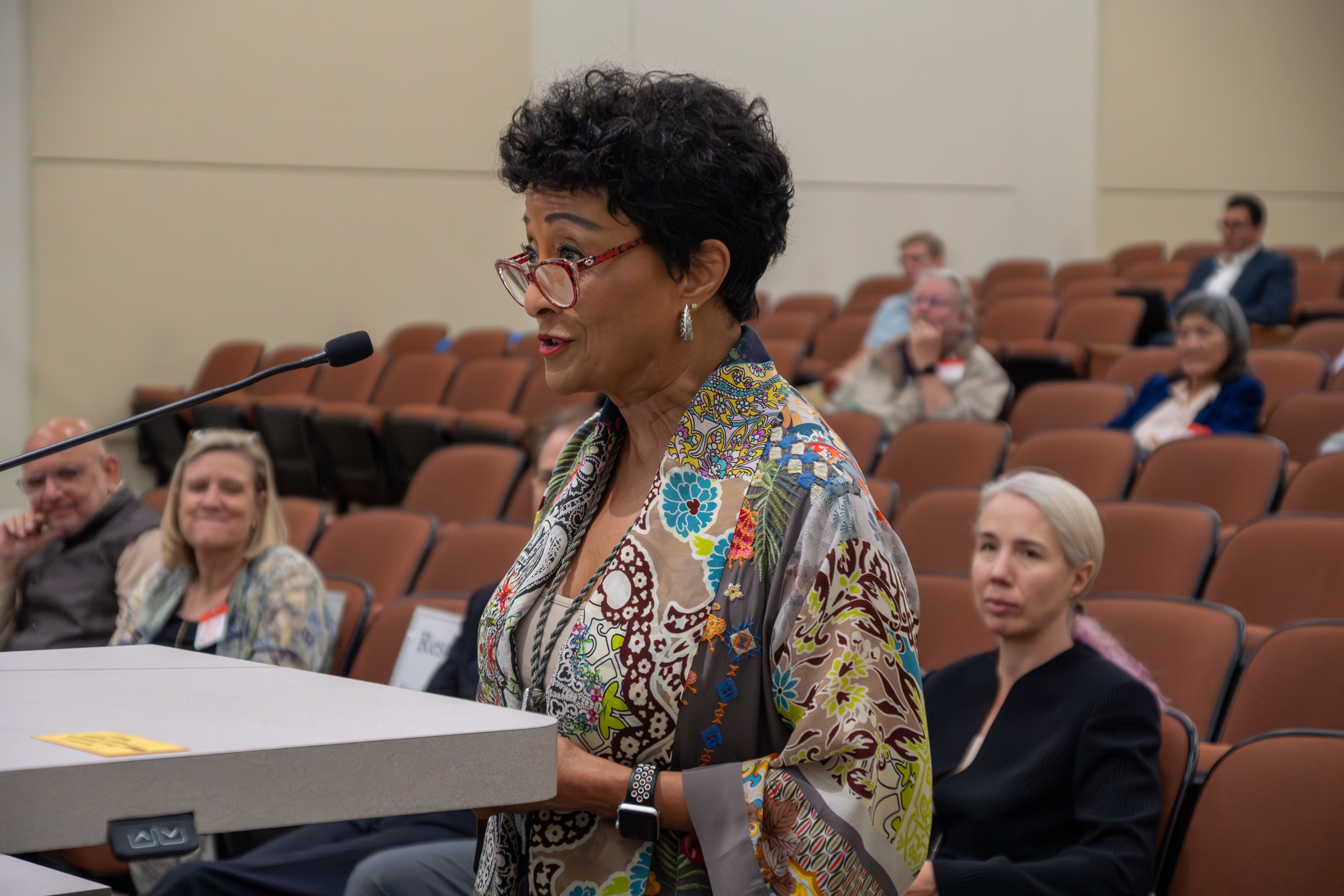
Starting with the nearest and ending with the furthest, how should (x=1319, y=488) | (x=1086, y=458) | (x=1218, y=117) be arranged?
(x=1319, y=488)
(x=1086, y=458)
(x=1218, y=117)

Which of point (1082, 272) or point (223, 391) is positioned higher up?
point (1082, 272)

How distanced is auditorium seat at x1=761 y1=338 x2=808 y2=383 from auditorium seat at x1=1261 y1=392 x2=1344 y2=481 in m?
2.13

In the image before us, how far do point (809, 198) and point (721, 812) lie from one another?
318 inches

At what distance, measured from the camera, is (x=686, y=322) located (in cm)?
107

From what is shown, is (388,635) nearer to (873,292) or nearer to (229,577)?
(229,577)

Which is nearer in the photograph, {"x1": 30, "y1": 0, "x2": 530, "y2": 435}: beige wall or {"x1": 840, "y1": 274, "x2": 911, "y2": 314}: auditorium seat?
{"x1": 30, "y1": 0, "x2": 530, "y2": 435}: beige wall

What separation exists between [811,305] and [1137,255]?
237cm

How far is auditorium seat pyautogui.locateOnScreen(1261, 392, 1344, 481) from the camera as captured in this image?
387 centimetres

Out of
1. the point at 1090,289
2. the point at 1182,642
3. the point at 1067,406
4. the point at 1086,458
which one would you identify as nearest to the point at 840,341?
the point at 1090,289

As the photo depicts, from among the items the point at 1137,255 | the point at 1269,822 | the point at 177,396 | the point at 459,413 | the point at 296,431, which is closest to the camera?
the point at 1269,822

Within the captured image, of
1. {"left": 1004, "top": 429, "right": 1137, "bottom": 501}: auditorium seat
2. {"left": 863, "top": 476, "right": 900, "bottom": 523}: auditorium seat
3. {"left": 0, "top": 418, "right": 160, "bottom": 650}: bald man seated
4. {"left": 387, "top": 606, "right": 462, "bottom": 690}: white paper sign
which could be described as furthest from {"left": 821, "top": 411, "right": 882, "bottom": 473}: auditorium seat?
{"left": 0, "top": 418, "right": 160, "bottom": 650}: bald man seated

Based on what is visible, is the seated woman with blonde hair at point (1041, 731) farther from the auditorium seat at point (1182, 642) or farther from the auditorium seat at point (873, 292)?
the auditorium seat at point (873, 292)

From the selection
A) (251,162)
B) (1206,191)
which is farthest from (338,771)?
(1206,191)

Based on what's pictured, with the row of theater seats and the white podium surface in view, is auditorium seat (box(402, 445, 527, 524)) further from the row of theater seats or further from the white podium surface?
the white podium surface
